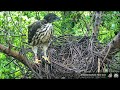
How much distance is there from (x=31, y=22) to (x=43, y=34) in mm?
144

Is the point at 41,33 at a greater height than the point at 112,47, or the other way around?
the point at 41,33

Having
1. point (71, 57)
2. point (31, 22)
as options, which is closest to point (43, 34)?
point (31, 22)

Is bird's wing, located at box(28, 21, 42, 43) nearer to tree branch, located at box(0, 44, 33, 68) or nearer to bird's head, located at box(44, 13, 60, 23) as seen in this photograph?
bird's head, located at box(44, 13, 60, 23)

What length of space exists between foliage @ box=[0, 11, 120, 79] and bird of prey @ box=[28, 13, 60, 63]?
44 mm

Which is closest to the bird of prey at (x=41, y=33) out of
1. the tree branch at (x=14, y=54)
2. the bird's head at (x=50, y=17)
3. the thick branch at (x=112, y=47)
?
the bird's head at (x=50, y=17)

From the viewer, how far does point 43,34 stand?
2.61 m

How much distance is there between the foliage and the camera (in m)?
2.63

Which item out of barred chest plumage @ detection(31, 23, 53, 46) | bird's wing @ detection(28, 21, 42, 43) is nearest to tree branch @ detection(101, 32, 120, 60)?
barred chest plumage @ detection(31, 23, 53, 46)

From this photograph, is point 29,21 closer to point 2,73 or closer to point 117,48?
point 2,73

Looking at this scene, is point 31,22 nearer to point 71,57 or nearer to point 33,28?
point 33,28

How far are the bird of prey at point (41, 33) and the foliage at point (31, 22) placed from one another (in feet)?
0.14

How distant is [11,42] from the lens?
103 inches

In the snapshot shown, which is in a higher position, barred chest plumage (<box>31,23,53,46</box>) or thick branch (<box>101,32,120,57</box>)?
barred chest plumage (<box>31,23,53,46</box>)

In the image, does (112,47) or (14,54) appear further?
(112,47)
